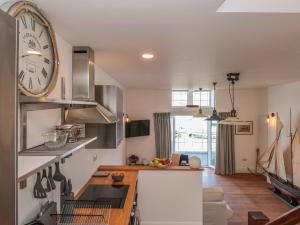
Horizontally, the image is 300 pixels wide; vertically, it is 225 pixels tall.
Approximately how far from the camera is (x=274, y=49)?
297cm

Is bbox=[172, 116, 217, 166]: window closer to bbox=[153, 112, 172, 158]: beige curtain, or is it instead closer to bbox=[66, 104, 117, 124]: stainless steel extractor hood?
bbox=[153, 112, 172, 158]: beige curtain

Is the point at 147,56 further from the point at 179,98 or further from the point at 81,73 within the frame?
the point at 179,98

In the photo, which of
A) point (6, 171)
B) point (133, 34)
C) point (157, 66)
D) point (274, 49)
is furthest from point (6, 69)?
point (157, 66)

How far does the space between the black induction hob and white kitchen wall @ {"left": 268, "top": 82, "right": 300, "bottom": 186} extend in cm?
446

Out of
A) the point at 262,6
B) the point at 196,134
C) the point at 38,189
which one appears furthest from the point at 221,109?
the point at 38,189

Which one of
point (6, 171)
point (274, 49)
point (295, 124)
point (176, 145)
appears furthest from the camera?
point (176, 145)

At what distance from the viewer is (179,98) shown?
9570 mm

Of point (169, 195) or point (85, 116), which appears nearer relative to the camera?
point (85, 116)

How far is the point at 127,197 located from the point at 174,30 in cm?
201

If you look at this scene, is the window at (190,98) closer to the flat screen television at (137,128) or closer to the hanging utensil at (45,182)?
the flat screen television at (137,128)

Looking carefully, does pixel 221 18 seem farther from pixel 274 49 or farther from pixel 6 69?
pixel 6 69

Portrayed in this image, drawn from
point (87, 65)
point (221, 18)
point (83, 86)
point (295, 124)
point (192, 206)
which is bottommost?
point (192, 206)

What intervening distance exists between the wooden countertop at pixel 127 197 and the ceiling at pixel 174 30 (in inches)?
65.0

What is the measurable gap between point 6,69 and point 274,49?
2869mm
